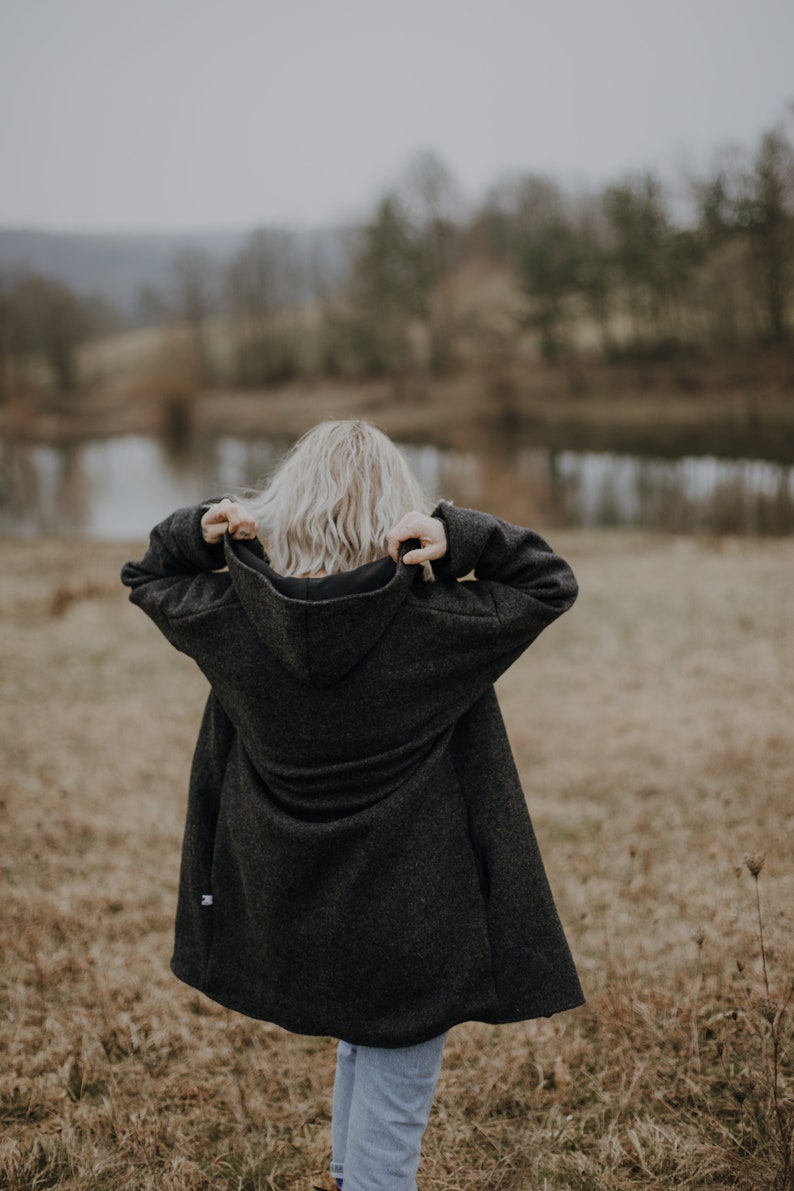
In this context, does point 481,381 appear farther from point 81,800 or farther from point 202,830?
point 202,830

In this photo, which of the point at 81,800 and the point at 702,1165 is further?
the point at 81,800

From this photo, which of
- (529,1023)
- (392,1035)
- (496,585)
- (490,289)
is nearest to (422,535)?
(496,585)

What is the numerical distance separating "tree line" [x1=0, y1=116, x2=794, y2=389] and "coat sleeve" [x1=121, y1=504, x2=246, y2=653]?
36301mm

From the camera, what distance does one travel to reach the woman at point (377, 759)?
1631 mm

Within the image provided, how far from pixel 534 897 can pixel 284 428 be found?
3994 centimetres

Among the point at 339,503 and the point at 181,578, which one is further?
the point at 181,578

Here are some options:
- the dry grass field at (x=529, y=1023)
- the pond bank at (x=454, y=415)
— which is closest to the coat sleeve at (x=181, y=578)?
the dry grass field at (x=529, y=1023)

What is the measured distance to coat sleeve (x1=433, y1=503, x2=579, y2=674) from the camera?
1667 millimetres

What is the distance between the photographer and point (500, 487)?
21812 mm

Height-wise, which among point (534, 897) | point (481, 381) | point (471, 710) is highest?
point (481, 381)

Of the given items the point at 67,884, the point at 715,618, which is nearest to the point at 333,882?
the point at 67,884

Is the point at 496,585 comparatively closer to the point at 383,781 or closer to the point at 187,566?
the point at 383,781

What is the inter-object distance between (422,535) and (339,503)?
20cm

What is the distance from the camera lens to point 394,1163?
65.8 inches
